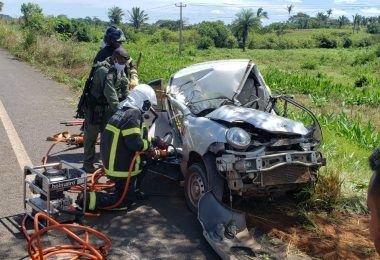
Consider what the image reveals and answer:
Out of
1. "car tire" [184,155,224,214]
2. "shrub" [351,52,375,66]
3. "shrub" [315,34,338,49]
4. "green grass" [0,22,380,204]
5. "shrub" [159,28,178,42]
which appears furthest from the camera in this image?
"shrub" [315,34,338,49]

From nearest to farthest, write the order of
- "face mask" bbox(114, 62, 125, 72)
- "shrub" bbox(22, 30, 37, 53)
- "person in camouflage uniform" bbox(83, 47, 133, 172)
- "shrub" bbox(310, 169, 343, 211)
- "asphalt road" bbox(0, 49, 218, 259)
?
"asphalt road" bbox(0, 49, 218, 259)
"shrub" bbox(310, 169, 343, 211)
"person in camouflage uniform" bbox(83, 47, 133, 172)
"face mask" bbox(114, 62, 125, 72)
"shrub" bbox(22, 30, 37, 53)

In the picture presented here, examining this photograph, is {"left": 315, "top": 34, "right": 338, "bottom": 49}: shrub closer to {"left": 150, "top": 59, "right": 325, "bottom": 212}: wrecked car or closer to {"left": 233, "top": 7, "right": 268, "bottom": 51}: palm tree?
{"left": 233, "top": 7, "right": 268, "bottom": 51}: palm tree

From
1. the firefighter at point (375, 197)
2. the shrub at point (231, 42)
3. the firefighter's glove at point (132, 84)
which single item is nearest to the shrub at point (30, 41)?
the firefighter's glove at point (132, 84)

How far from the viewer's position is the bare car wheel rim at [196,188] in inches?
206

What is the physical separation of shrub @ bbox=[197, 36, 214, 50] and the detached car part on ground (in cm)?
6906

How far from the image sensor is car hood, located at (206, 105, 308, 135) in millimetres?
5016

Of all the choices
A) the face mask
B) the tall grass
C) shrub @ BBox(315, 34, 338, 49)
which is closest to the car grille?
the face mask

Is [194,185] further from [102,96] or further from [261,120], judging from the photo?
[102,96]

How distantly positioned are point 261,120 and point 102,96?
8.49 feet

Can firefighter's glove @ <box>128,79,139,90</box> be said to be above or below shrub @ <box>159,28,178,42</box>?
below

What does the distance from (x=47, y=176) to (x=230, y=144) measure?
196 cm

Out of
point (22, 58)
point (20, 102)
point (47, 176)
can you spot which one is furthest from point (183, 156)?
point (22, 58)

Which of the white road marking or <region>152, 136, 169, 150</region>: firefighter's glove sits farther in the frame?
the white road marking

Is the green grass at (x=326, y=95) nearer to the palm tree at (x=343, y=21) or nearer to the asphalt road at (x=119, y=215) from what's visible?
the asphalt road at (x=119, y=215)
